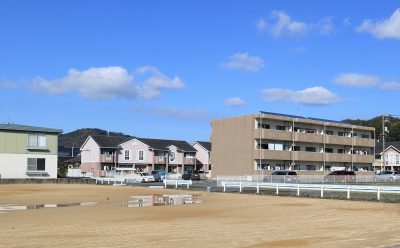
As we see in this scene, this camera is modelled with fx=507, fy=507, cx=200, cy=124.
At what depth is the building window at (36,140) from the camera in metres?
54.9

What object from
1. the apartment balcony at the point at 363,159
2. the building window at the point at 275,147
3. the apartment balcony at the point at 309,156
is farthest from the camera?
the apartment balcony at the point at 363,159

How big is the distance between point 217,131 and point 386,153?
146 feet

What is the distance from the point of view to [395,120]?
143 m

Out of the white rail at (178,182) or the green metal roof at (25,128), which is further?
the green metal roof at (25,128)

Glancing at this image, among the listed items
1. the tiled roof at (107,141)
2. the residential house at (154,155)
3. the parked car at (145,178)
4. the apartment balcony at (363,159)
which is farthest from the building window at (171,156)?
the apartment balcony at (363,159)

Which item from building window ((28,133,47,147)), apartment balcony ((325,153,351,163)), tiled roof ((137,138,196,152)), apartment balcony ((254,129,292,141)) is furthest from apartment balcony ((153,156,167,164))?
building window ((28,133,47,147))

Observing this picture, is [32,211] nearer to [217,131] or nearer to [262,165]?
[262,165]

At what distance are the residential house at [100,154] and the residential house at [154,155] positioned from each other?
139 centimetres

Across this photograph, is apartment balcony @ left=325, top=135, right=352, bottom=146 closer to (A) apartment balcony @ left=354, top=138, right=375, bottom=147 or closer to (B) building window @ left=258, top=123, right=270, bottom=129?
(A) apartment balcony @ left=354, top=138, right=375, bottom=147

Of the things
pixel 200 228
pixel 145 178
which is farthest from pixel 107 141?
pixel 200 228

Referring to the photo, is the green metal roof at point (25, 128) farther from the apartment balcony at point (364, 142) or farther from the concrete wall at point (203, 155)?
the apartment balcony at point (364, 142)

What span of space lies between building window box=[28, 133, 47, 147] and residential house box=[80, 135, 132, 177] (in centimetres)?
2472

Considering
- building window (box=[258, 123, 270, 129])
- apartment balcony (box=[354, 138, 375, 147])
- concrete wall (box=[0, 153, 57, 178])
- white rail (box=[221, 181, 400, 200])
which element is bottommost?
white rail (box=[221, 181, 400, 200])

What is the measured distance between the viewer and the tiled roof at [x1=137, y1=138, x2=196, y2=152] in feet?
283
